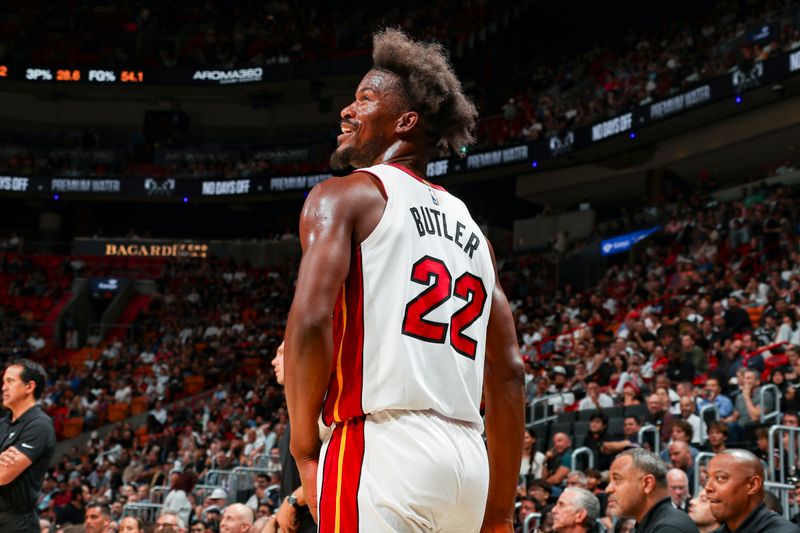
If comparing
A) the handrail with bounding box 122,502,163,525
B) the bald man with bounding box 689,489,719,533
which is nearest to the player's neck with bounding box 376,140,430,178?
the bald man with bounding box 689,489,719,533

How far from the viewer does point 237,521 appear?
7.26m

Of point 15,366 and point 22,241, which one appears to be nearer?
point 15,366

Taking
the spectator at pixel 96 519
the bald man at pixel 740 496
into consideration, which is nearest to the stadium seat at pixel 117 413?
the spectator at pixel 96 519

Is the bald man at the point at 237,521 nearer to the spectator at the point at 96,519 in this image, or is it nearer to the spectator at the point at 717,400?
the spectator at the point at 96,519

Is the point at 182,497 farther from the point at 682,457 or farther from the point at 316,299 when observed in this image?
the point at 316,299

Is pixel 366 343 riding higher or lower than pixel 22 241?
lower

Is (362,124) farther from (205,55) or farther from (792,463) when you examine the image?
(205,55)

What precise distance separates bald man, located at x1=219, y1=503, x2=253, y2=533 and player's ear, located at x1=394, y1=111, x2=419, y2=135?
5177 millimetres

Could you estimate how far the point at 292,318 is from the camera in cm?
229

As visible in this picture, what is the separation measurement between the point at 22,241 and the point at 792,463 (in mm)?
28082

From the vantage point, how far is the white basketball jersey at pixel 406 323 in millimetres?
2367

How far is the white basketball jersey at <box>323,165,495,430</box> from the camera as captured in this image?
93.2 inches

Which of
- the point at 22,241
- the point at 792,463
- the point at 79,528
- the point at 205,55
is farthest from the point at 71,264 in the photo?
the point at 792,463

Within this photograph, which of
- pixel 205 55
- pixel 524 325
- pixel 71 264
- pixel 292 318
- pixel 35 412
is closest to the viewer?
pixel 292 318
